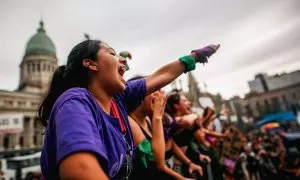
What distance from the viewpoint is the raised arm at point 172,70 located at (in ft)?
6.97

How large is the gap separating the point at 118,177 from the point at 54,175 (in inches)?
14.2

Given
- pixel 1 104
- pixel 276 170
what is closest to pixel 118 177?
pixel 276 170

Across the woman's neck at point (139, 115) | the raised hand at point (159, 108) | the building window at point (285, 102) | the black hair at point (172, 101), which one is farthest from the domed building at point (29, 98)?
the building window at point (285, 102)

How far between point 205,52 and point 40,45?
71.3 m

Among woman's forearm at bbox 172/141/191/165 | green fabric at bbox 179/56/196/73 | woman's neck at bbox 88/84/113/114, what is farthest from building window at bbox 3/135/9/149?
woman's neck at bbox 88/84/113/114

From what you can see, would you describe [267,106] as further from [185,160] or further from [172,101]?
[185,160]

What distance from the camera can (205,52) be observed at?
2324mm

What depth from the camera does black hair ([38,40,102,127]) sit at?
1.61m

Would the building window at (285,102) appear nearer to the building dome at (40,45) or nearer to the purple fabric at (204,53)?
the building dome at (40,45)

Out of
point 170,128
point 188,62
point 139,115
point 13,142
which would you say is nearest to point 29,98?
point 13,142

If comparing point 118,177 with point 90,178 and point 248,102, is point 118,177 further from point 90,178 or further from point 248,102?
point 248,102

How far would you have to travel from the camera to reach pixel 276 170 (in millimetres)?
8422

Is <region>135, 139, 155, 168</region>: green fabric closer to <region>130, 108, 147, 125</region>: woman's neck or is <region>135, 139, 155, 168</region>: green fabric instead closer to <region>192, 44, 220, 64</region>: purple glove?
<region>130, 108, 147, 125</region>: woman's neck

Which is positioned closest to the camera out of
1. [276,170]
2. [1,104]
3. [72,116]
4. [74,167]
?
[74,167]
